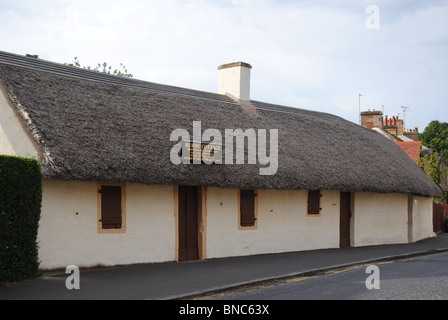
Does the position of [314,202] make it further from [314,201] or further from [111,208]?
[111,208]

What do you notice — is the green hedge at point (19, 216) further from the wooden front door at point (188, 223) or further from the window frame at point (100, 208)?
the wooden front door at point (188, 223)

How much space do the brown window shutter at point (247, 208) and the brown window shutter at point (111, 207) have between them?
4.13 metres

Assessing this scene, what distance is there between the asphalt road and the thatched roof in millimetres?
3502

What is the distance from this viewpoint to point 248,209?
51.5 ft

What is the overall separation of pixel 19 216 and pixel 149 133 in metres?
4.38

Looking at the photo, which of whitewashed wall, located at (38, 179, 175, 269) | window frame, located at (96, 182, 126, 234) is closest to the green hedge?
whitewashed wall, located at (38, 179, 175, 269)

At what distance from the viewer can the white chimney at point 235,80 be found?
19.5 metres

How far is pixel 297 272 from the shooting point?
12078mm

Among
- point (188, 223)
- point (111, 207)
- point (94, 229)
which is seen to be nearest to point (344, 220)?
point (188, 223)

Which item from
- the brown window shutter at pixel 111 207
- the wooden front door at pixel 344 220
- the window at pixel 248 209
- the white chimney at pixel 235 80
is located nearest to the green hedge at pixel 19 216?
the brown window shutter at pixel 111 207

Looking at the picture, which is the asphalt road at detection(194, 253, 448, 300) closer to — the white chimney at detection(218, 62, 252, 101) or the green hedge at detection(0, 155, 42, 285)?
the green hedge at detection(0, 155, 42, 285)

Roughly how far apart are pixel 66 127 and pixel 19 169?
2039 millimetres
